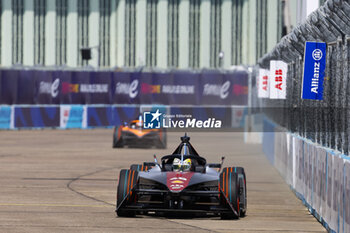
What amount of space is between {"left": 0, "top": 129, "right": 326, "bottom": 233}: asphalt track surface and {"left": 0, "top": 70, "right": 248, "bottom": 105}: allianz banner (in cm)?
1188

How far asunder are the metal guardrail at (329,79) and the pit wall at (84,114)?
26.1 metres

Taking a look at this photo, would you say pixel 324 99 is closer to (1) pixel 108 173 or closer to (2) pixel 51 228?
(2) pixel 51 228

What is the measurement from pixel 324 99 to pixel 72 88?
34.1 m

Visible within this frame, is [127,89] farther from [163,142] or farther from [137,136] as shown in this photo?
[137,136]

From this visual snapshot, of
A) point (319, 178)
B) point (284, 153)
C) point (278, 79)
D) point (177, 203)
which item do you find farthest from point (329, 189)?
point (284, 153)

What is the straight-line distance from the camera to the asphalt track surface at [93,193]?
1253 cm

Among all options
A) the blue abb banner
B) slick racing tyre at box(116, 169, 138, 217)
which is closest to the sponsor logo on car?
slick racing tyre at box(116, 169, 138, 217)

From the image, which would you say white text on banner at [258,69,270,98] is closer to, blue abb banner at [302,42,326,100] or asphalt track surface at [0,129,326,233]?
asphalt track surface at [0,129,326,233]

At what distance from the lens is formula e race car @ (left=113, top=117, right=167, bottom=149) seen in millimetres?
31250

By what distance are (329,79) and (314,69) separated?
0.32m

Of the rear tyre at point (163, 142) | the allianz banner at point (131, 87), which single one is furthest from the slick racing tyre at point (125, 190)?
the allianz banner at point (131, 87)

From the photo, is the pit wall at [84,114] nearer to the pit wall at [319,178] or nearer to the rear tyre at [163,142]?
the rear tyre at [163,142]

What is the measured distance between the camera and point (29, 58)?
→ 66.3m

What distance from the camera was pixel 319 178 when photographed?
527 inches
